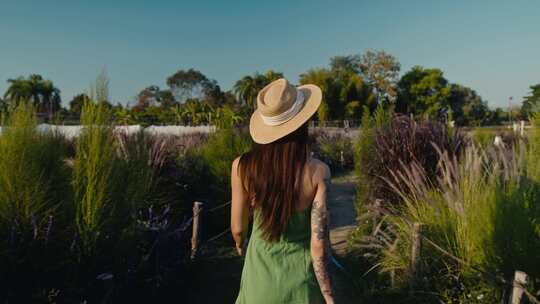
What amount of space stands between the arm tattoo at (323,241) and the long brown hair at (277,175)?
121 millimetres

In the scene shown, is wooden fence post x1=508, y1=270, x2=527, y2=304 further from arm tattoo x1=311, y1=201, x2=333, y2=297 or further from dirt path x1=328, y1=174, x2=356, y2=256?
dirt path x1=328, y1=174, x2=356, y2=256

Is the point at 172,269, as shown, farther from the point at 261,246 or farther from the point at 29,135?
the point at 261,246

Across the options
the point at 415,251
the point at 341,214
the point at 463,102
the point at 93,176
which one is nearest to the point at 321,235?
the point at 93,176

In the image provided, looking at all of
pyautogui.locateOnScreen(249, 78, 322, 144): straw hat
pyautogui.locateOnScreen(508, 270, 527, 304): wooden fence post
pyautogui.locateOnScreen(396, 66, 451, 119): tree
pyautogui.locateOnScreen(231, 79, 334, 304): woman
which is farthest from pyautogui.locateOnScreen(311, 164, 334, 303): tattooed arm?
pyautogui.locateOnScreen(396, 66, 451, 119): tree

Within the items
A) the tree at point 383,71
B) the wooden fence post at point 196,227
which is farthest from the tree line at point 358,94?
the wooden fence post at point 196,227

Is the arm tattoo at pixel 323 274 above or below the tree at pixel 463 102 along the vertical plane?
below

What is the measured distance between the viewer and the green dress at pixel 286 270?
2012mm

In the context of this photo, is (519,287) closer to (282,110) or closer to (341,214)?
(282,110)

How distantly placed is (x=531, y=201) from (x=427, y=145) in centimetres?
323

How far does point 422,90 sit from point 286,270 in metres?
60.5

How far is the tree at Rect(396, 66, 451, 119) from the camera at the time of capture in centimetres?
5566

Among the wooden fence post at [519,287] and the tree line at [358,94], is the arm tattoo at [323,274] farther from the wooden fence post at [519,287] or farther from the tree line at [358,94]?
the tree line at [358,94]

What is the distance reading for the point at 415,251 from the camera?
3.39 metres

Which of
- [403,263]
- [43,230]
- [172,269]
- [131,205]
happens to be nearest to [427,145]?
[403,263]
